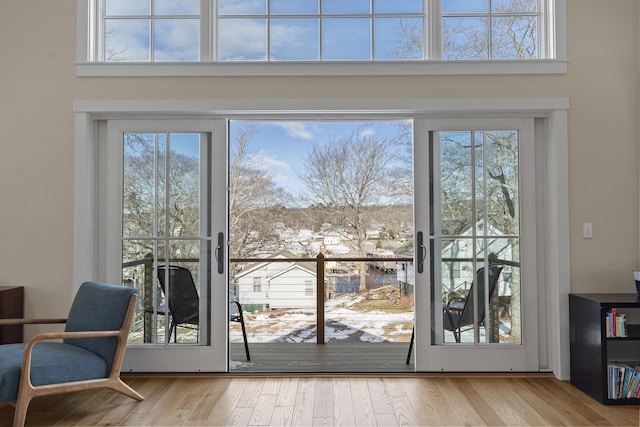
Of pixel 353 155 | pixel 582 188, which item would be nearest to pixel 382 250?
pixel 353 155

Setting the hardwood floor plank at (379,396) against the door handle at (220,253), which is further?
the door handle at (220,253)

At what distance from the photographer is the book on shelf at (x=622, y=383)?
3.34 meters

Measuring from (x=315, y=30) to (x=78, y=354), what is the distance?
2.75 m

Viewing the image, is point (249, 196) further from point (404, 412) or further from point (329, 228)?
point (404, 412)

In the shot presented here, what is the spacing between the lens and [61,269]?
3934 mm

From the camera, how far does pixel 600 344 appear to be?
336 cm

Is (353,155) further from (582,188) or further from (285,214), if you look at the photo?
(582,188)

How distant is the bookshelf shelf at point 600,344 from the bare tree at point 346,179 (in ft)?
14.4

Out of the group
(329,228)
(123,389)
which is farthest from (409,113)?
(329,228)

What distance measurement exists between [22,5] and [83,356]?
2.58m

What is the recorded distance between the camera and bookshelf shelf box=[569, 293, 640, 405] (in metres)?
3.34

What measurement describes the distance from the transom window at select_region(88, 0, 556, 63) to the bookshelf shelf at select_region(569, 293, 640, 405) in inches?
71.8

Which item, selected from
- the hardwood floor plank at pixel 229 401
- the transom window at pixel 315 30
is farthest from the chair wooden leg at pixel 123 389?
the transom window at pixel 315 30

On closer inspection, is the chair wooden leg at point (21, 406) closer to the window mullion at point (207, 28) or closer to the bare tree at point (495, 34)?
the window mullion at point (207, 28)
